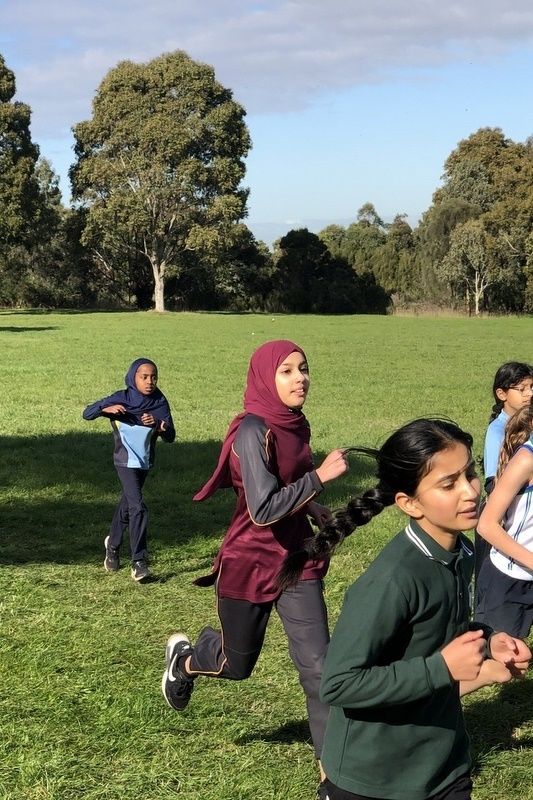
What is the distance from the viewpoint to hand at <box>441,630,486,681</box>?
2328 millimetres

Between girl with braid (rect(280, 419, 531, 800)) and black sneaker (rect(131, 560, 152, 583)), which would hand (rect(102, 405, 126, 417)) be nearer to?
black sneaker (rect(131, 560, 152, 583))

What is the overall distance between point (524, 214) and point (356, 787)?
188 feet

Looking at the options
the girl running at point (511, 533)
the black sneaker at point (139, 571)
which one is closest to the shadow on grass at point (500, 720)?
the girl running at point (511, 533)

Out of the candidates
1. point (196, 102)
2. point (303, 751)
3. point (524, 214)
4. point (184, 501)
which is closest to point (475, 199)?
point (524, 214)

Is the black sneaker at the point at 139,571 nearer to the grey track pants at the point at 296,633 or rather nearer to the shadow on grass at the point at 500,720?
the shadow on grass at the point at 500,720

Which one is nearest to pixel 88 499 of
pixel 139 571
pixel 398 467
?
pixel 139 571

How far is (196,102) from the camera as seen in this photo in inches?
2216

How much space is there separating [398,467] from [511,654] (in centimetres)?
59

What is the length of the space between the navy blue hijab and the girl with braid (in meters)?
4.55

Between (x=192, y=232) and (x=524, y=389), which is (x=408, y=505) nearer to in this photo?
(x=524, y=389)

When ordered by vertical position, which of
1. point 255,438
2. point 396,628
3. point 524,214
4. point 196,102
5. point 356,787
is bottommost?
point 356,787

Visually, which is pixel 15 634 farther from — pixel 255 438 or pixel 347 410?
pixel 347 410

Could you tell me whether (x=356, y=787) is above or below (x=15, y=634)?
above

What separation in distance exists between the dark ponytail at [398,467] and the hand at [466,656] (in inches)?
18.7
